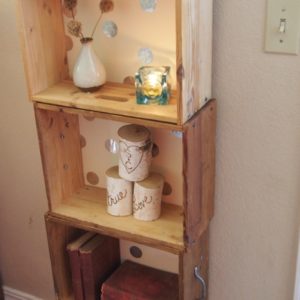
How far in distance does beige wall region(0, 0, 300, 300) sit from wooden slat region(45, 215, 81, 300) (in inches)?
12.0

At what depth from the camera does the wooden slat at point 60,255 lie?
1517mm

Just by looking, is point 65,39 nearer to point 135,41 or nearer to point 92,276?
point 135,41

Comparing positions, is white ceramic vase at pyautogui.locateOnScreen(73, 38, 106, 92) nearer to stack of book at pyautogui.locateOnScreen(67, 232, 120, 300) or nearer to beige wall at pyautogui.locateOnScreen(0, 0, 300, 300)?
beige wall at pyautogui.locateOnScreen(0, 0, 300, 300)

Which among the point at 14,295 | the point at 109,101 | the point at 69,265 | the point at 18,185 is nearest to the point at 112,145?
the point at 109,101

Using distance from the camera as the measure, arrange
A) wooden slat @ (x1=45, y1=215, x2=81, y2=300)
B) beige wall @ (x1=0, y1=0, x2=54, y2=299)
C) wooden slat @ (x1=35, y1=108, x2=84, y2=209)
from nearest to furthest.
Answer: wooden slat @ (x1=35, y1=108, x2=84, y2=209), wooden slat @ (x1=45, y1=215, x2=81, y2=300), beige wall @ (x1=0, y1=0, x2=54, y2=299)

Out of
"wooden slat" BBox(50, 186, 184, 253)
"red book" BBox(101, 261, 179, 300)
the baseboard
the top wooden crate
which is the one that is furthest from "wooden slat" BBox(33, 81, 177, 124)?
the baseboard

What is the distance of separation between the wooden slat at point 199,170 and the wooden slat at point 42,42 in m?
0.44

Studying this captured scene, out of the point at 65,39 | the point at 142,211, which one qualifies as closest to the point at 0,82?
the point at 65,39

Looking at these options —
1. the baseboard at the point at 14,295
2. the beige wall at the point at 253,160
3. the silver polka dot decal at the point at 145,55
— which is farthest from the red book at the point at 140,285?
the silver polka dot decal at the point at 145,55

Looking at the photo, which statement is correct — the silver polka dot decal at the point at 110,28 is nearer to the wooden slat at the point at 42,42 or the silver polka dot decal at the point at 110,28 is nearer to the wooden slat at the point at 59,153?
the wooden slat at the point at 42,42

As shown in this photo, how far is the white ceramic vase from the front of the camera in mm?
1317

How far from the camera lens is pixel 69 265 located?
1.61 meters

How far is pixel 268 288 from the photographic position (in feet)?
4.81

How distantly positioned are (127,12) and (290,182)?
1.95 ft
